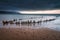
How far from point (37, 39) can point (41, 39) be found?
54 millimetres

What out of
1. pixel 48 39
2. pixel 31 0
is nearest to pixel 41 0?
pixel 31 0

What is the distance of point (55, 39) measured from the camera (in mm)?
1541

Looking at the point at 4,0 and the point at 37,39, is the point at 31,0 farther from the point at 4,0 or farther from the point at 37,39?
the point at 37,39

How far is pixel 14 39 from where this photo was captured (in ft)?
4.95

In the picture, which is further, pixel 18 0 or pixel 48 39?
pixel 18 0

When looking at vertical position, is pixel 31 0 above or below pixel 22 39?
above

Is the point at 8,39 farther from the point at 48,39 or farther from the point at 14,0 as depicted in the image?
the point at 14,0

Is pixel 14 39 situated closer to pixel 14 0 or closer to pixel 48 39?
pixel 48 39

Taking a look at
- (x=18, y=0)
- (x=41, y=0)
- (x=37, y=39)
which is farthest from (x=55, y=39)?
(x=18, y=0)

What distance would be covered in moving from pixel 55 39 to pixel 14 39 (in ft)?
1.78

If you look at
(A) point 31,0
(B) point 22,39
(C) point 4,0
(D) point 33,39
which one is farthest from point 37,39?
(C) point 4,0

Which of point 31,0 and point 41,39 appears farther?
point 31,0

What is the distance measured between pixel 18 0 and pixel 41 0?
396 millimetres

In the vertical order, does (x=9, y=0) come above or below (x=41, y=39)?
above
